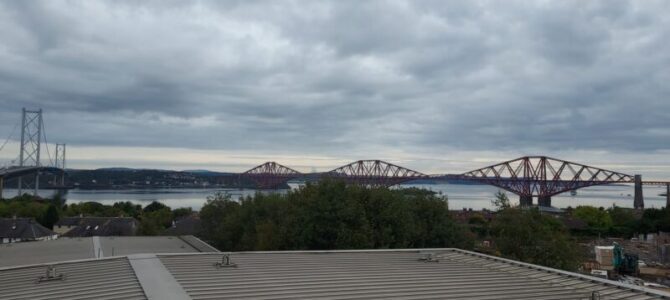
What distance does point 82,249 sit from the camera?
21781 mm

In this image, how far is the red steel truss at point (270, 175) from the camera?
115938 millimetres

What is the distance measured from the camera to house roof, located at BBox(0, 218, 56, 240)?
133 feet

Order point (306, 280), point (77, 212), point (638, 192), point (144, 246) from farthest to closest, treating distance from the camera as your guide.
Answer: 1. point (638, 192)
2. point (77, 212)
3. point (144, 246)
4. point (306, 280)

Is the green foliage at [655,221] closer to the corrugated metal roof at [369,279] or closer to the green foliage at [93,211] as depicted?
the corrugated metal roof at [369,279]

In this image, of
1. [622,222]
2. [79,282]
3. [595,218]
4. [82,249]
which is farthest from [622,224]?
[79,282]

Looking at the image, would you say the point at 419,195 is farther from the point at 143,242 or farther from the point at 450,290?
the point at 450,290

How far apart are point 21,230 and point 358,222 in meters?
32.9

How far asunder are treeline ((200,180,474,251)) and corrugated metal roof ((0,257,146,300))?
34.9 feet

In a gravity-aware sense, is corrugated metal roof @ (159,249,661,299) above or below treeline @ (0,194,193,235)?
above

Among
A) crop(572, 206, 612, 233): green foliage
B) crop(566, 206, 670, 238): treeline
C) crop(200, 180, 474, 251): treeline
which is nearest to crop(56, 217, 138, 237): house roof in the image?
crop(200, 180, 474, 251): treeline

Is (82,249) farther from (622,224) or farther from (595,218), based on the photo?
(622,224)

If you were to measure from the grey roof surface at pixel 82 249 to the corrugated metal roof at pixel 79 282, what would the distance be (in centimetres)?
945

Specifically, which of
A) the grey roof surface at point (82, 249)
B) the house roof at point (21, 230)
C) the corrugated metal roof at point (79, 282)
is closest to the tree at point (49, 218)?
the house roof at point (21, 230)

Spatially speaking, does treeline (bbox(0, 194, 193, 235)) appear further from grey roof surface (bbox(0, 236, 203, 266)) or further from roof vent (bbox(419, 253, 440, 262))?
roof vent (bbox(419, 253, 440, 262))
